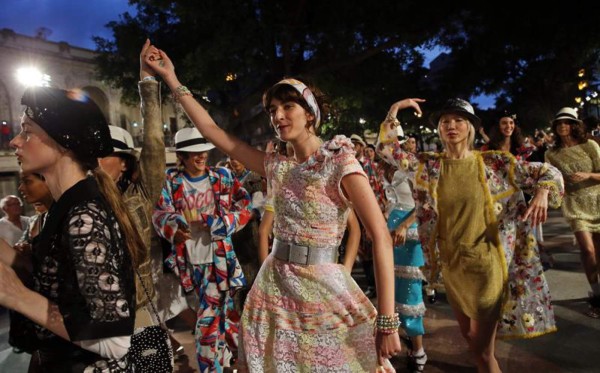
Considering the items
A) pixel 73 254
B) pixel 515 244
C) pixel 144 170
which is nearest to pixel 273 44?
pixel 144 170

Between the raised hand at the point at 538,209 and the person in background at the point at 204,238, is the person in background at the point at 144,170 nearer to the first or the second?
the person in background at the point at 204,238

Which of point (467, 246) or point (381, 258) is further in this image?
point (467, 246)

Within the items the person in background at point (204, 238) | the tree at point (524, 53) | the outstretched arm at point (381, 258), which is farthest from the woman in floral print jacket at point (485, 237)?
the tree at point (524, 53)

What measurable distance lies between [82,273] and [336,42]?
14281 mm

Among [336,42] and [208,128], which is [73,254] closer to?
[208,128]

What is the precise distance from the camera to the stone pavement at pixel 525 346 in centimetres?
382

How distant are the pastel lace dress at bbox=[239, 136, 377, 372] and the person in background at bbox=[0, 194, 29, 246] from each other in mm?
4373

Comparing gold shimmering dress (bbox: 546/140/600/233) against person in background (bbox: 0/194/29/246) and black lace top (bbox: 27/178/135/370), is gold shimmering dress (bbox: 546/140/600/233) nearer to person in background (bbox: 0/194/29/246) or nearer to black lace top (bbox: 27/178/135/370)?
black lace top (bbox: 27/178/135/370)

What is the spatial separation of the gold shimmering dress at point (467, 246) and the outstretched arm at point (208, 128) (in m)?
1.61

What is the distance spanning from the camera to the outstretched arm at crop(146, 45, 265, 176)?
8.21 feet

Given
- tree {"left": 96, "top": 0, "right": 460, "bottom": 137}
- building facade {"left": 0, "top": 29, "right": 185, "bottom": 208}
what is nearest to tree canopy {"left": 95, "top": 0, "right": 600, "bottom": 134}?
tree {"left": 96, "top": 0, "right": 460, "bottom": 137}

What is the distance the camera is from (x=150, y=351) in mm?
1857

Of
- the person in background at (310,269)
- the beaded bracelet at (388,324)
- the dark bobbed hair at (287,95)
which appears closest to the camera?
the beaded bracelet at (388,324)

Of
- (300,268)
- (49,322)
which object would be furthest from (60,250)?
(300,268)
